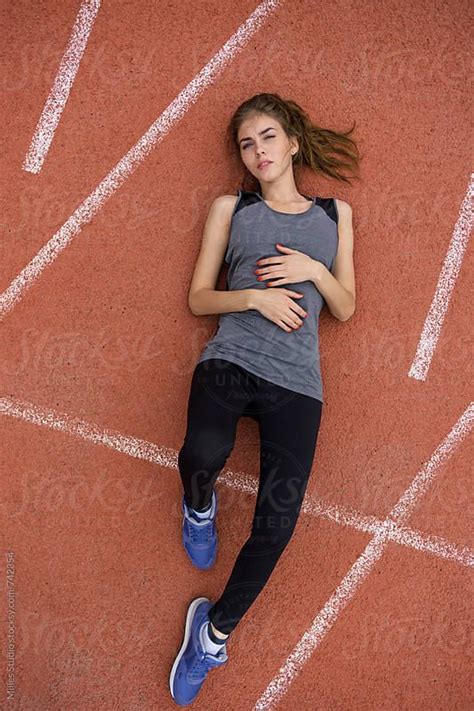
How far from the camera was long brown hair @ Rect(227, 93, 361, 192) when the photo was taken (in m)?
2.54

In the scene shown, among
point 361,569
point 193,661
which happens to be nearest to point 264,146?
point 361,569

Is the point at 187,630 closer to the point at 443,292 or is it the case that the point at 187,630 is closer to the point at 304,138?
the point at 443,292

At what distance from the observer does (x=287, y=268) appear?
7.75 ft

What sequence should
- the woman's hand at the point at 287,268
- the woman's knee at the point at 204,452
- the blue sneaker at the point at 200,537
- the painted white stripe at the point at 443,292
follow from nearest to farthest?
the woman's knee at the point at 204,452 < the woman's hand at the point at 287,268 < the blue sneaker at the point at 200,537 < the painted white stripe at the point at 443,292

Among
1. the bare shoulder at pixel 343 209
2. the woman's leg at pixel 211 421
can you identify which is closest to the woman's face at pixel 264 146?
the bare shoulder at pixel 343 209

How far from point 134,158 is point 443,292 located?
1511 millimetres

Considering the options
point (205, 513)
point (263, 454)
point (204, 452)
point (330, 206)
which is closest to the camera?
point (204, 452)

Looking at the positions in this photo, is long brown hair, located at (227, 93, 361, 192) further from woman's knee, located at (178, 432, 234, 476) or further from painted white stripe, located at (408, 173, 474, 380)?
woman's knee, located at (178, 432, 234, 476)

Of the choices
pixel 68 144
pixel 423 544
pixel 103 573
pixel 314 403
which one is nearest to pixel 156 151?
pixel 68 144

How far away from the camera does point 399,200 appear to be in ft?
8.99

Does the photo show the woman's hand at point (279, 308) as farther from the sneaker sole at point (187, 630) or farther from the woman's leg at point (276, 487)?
the sneaker sole at point (187, 630)

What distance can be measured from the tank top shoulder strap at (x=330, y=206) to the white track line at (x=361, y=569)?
103 centimetres

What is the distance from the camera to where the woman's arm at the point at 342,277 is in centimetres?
241

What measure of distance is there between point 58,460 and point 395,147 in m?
2.06
